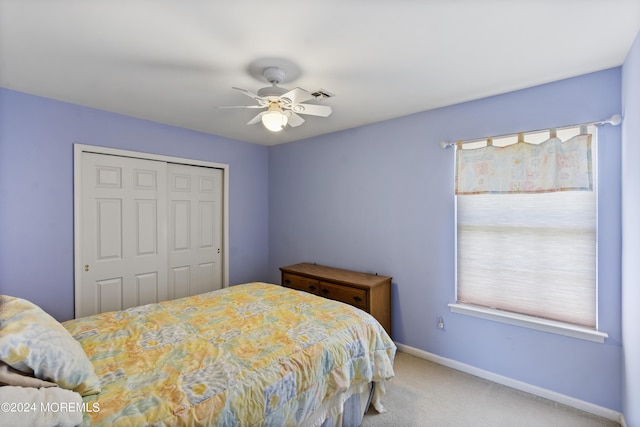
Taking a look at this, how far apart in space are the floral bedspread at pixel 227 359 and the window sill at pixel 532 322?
0.94 meters

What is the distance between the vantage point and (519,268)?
2445 mm

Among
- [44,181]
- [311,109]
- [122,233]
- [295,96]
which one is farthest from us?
[122,233]

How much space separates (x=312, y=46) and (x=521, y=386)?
2.92 metres

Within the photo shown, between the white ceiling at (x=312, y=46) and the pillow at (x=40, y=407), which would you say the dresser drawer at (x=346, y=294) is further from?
the pillow at (x=40, y=407)

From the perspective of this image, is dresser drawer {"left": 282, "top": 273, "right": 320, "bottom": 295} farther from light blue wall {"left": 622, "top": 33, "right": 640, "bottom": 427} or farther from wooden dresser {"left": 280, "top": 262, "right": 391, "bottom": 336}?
light blue wall {"left": 622, "top": 33, "right": 640, "bottom": 427}

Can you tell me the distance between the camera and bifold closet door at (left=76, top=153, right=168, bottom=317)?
2.91 metres


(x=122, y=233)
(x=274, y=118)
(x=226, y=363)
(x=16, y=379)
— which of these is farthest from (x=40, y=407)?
(x=122, y=233)

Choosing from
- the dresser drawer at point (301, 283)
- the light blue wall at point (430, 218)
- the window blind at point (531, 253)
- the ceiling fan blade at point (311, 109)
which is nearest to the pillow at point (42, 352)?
the ceiling fan blade at point (311, 109)

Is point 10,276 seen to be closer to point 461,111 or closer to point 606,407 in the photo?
point 461,111

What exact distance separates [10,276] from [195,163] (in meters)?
1.92

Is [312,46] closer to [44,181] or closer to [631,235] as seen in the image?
[631,235]

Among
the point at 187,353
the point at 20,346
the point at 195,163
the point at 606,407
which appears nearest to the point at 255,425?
the point at 187,353

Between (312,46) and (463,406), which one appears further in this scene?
(463,406)

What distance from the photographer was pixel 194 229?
374cm
